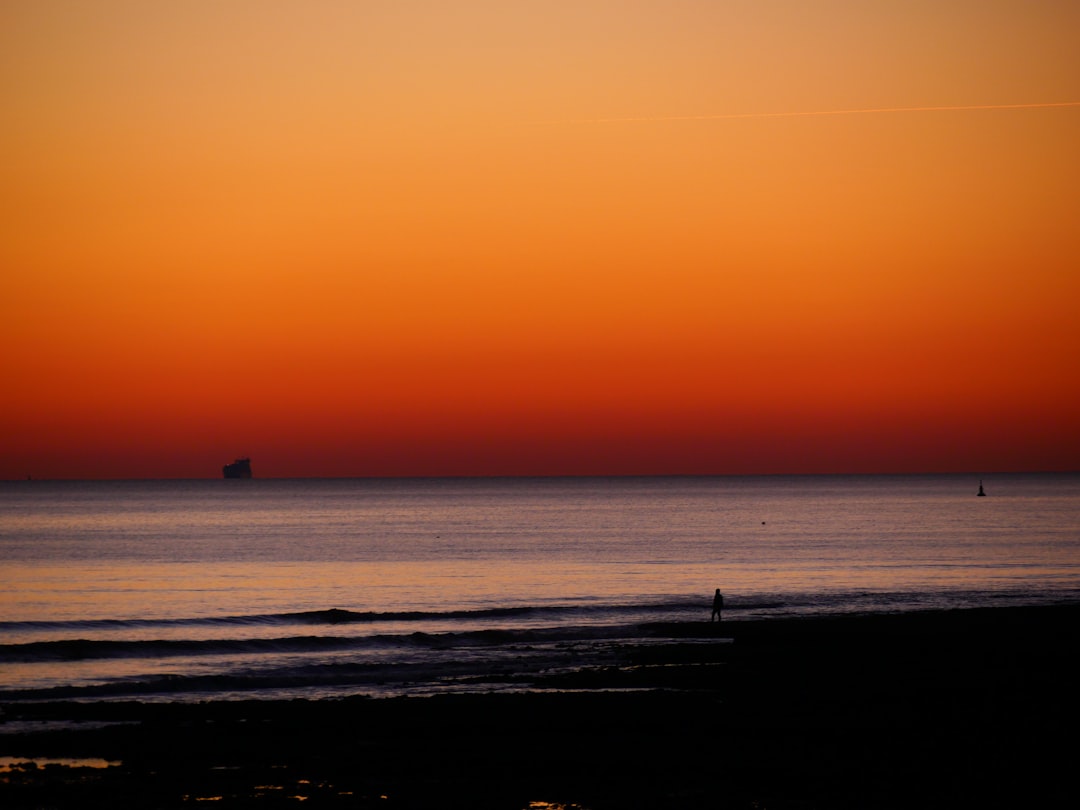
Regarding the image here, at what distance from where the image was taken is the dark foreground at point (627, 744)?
21938 millimetres

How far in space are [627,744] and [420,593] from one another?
145 feet

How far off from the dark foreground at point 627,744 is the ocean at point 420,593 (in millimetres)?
4928

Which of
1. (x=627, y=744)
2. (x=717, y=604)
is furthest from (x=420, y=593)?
(x=627, y=744)

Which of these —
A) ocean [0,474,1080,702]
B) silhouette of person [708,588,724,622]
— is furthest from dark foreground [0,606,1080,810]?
silhouette of person [708,588,724,622]

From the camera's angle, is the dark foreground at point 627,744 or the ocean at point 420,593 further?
the ocean at point 420,593

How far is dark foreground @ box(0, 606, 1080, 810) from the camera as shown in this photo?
72.0 feet

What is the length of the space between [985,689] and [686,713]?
29.0ft

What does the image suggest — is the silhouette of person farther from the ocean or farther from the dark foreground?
the dark foreground

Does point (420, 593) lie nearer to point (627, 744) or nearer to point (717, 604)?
point (717, 604)

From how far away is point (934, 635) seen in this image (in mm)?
44000

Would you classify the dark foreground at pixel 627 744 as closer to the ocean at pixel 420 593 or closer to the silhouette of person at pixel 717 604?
the ocean at pixel 420 593

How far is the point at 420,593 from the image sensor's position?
69.1m

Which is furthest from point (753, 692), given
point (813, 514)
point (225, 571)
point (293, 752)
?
point (813, 514)

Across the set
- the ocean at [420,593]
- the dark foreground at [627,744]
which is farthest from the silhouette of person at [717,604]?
the dark foreground at [627,744]
